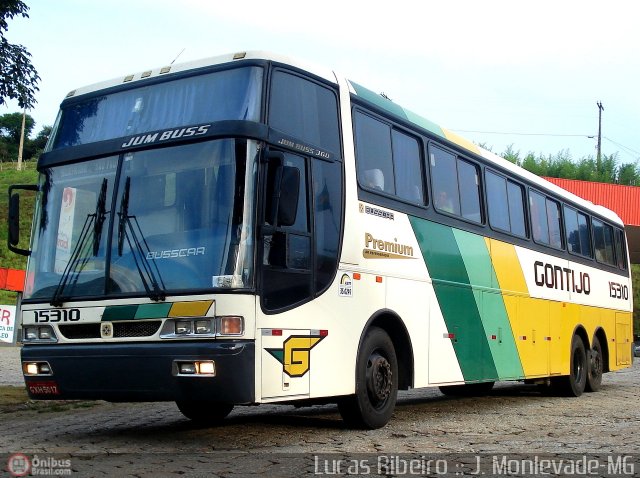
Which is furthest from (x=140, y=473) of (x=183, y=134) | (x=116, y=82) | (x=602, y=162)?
(x=602, y=162)

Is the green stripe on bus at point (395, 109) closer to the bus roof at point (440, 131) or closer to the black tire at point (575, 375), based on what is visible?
the bus roof at point (440, 131)

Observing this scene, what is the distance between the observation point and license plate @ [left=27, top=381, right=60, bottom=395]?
26.7 ft

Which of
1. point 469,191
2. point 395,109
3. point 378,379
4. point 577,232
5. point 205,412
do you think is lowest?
point 205,412

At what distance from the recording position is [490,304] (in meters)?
12.0

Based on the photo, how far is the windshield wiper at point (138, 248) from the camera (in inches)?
301

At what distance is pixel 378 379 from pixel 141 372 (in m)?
2.62

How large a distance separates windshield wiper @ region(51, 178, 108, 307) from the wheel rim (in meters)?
2.93

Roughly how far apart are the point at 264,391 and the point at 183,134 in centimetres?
231

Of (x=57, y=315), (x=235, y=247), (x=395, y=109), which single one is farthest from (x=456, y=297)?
(x=57, y=315)

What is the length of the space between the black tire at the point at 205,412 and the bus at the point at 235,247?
0.08ft

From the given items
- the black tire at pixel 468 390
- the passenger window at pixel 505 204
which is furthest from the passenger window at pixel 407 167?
the black tire at pixel 468 390

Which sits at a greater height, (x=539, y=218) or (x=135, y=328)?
(x=539, y=218)

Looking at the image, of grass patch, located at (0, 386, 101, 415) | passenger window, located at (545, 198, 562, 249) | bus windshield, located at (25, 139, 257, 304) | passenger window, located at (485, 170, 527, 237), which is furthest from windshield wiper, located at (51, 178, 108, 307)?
passenger window, located at (545, 198, 562, 249)

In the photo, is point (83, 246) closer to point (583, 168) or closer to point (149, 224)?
point (149, 224)
